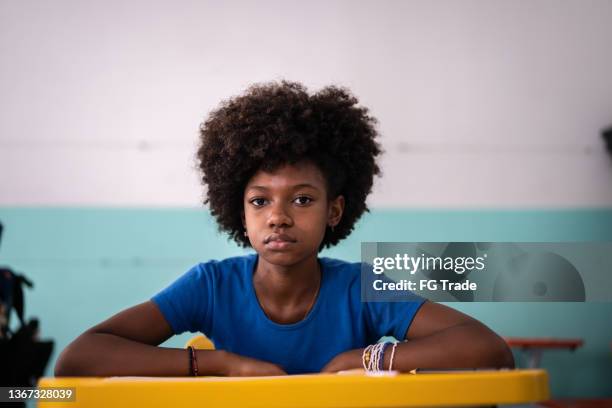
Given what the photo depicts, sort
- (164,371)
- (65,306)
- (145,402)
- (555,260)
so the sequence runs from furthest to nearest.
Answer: (65,306) < (555,260) < (164,371) < (145,402)

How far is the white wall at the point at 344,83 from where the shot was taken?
406 centimetres

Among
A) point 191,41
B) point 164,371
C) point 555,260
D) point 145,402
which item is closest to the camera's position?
point 145,402

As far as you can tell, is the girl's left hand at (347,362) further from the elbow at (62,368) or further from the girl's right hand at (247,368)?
the elbow at (62,368)

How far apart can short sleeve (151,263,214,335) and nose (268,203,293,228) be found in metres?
0.21

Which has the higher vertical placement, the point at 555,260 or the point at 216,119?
the point at 216,119

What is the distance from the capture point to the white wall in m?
4.06

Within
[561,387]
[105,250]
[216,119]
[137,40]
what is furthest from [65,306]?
[561,387]

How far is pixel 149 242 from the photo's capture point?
3996 millimetres

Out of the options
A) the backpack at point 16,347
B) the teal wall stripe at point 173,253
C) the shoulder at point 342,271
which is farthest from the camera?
the teal wall stripe at point 173,253

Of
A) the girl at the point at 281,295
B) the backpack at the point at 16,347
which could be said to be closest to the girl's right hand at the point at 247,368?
the girl at the point at 281,295

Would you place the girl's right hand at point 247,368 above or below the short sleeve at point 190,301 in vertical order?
below

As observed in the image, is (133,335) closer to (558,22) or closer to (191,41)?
(191,41)

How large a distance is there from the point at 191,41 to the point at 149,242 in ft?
4.20

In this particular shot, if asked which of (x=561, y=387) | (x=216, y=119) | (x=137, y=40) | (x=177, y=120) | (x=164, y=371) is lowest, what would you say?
(x=561, y=387)
